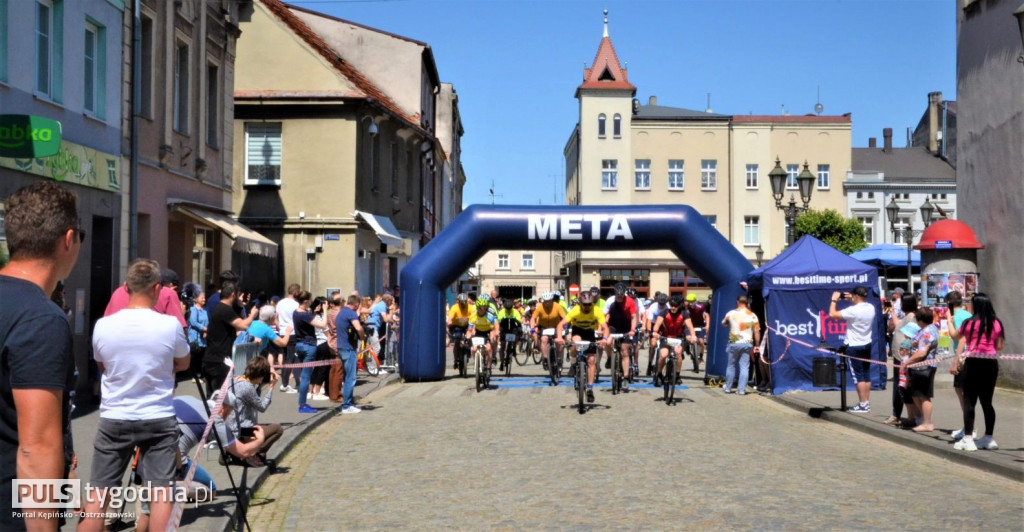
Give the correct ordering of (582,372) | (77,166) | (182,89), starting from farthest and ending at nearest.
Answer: (182,89) → (77,166) → (582,372)

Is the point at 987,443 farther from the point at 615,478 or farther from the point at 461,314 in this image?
the point at 461,314

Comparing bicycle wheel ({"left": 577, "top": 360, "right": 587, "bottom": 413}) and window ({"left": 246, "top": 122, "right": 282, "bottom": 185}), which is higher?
window ({"left": 246, "top": 122, "right": 282, "bottom": 185})

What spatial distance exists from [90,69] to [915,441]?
42.7 ft

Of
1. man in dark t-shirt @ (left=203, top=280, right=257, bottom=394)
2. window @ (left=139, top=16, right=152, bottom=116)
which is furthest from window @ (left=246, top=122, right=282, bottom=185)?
man in dark t-shirt @ (left=203, top=280, right=257, bottom=394)

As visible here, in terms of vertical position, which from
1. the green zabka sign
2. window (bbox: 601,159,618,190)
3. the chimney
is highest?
the chimney

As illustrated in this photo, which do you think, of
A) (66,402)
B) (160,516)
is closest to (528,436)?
(160,516)

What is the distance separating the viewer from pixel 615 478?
31.6 ft

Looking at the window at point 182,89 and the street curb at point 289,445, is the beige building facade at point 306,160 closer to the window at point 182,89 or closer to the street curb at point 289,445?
the window at point 182,89

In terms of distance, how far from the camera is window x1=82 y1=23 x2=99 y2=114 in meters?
17.0

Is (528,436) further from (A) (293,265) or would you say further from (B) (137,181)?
(A) (293,265)

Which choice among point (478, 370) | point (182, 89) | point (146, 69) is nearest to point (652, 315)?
point (478, 370)

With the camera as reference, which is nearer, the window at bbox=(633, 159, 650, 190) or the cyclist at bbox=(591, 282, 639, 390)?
the cyclist at bbox=(591, 282, 639, 390)

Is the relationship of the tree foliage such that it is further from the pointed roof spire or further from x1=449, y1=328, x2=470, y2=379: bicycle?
x1=449, y1=328, x2=470, y2=379: bicycle

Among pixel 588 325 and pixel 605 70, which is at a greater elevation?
pixel 605 70
